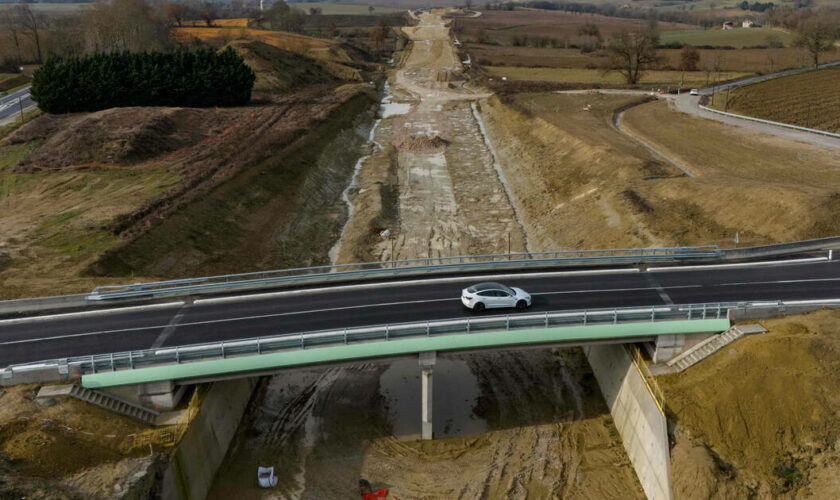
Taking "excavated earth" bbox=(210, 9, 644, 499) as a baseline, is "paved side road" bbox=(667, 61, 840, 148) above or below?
above

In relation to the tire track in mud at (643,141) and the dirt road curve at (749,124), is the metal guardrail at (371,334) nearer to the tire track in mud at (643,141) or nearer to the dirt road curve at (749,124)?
the tire track in mud at (643,141)

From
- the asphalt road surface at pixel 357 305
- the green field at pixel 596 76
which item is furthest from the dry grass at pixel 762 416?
the green field at pixel 596 76

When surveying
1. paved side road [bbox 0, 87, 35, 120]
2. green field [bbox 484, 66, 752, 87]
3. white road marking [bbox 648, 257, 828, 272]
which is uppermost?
green field [bbox 484, 66, 752, 87]

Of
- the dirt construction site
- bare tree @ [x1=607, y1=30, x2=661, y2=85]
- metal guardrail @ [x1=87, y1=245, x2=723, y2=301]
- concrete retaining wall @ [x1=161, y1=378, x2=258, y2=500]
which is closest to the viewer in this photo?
concrete retaining wall @ [x1=161, y1=378, x2=258, y2=500]

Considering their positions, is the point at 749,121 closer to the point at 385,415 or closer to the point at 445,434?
the point at 445,434

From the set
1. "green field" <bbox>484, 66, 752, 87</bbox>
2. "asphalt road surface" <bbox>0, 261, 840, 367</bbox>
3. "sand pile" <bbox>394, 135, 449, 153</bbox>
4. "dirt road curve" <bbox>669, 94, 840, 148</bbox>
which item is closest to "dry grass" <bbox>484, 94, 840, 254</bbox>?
"dirt road curve" <bbox>669, 94, 840, 148</bbox>

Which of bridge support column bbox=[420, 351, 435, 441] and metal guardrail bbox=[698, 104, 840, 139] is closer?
bridge support column bbox=[420, 351, 435, 441]

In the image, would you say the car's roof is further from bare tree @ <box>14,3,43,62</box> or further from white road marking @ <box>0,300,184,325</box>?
bare tree @ <box>14,3,43,62</box>

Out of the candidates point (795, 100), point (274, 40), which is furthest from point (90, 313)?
point (274, 40)
